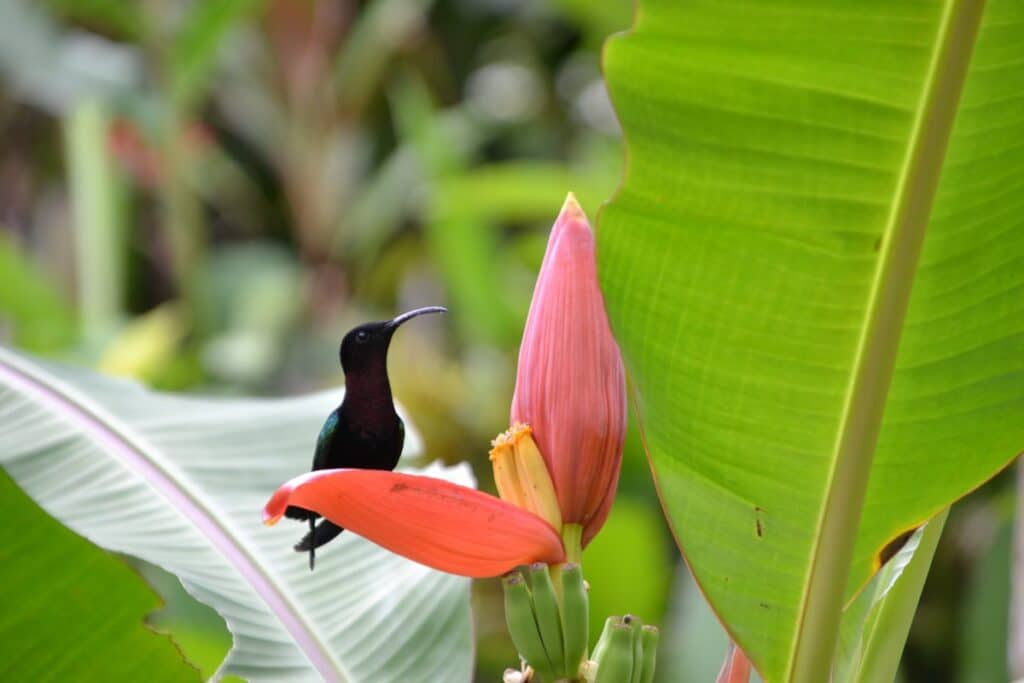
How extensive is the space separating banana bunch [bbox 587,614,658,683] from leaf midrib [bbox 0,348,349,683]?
166 mm

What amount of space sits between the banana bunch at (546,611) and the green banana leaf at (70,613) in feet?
0.71

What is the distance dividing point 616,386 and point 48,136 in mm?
2884

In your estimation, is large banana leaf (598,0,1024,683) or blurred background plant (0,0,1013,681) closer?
large banana leaf (598,0,1024,683)

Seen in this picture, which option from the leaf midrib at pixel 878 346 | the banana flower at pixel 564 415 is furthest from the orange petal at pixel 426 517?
the leaf midrib at pixel 878 346

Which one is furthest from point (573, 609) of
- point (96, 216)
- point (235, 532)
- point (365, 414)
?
point (96, 216)

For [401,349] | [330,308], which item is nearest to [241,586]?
[401,349]

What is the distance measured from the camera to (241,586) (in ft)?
2.05

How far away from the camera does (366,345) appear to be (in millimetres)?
467

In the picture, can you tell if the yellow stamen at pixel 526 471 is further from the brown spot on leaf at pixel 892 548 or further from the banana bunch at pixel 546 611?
the brown spot on leaf at pixel 892 548

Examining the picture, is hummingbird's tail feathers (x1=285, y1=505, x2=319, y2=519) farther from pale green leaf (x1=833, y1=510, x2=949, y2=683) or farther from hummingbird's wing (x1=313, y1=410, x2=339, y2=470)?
pale green leaf (x1=833, y1=510, x2=949, y2=683)

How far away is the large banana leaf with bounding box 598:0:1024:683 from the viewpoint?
41 centimetres

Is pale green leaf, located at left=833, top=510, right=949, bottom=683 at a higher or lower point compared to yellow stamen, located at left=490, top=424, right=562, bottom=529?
lower

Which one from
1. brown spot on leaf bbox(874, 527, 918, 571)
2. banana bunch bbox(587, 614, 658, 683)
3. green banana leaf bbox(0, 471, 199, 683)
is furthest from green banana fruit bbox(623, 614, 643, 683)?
green banana leaf bbox(0, 471, 199, 683)

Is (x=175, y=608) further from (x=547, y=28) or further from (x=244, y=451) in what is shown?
(x=547, y=28)
